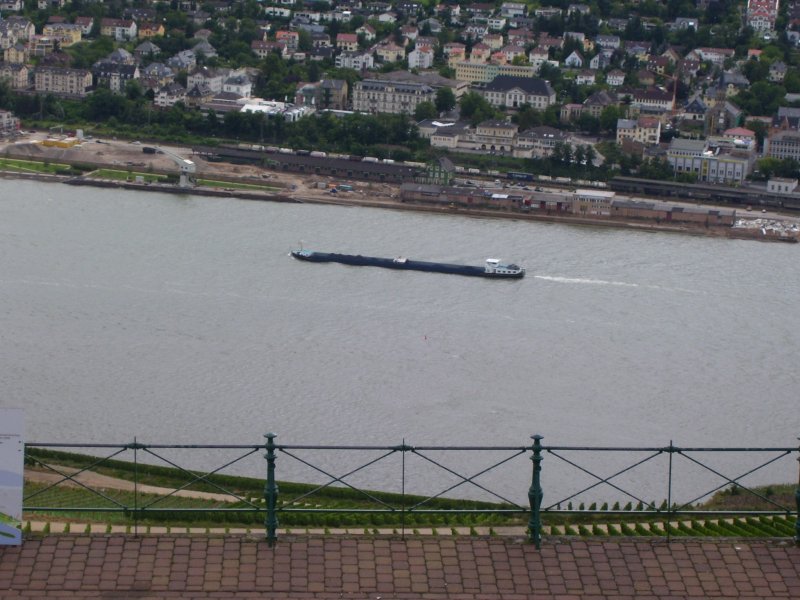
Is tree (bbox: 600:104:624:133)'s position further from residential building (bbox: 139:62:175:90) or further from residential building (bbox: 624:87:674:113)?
residential building (bbox: 139:62:175:90)

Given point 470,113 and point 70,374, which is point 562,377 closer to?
point 70,374

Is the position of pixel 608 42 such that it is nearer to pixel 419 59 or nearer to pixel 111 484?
pixel 419 59

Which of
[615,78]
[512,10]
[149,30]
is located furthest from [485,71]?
[149,30]

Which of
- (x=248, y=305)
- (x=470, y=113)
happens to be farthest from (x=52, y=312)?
(x=470, y=113)

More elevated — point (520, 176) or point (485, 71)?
point (485, 71)

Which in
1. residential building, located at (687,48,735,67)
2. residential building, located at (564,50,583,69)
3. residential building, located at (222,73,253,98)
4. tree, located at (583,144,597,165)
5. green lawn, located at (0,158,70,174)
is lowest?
green lawn, located at (0,158,70,174)

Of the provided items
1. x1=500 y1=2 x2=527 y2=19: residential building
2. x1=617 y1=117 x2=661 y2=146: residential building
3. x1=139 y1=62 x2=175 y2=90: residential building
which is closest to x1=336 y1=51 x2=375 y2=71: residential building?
x1=139 y1=62 x2=175 y2=90: residential building

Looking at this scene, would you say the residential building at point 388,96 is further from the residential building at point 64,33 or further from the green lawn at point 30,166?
the residential building at point 64,33
